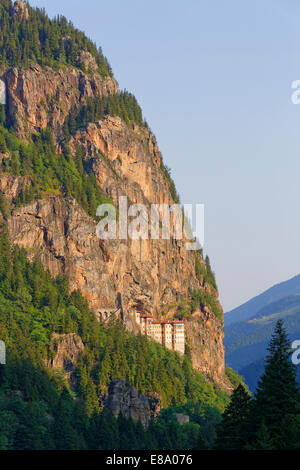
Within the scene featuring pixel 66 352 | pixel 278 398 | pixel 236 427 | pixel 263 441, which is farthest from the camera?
pixel 66 352

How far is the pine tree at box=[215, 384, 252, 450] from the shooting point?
280 feet

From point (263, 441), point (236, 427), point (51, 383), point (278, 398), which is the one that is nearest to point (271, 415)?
point (278, 398)

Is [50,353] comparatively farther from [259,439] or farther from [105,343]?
[259,439]

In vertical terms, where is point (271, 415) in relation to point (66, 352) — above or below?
below

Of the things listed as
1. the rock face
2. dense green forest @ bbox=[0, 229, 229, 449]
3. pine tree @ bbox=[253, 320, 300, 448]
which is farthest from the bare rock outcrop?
pine tree @ bbox=[253, 320, 300, 448]

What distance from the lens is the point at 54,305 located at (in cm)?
19350

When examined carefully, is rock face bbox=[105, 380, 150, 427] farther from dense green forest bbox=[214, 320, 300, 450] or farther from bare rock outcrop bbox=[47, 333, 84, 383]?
dense green forest bbox=[214, 320, 300, 450]

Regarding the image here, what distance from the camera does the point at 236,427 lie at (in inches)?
3452

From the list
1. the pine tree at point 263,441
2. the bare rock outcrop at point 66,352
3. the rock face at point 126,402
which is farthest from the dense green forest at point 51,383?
the pine tree at point 263,441

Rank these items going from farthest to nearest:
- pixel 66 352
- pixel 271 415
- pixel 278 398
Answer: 1. pixel 66 352
2. pixel 278 398
3. pixel 271 415

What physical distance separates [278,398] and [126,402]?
103632 mm

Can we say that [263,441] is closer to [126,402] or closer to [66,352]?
[126,402]

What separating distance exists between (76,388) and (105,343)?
18081 millimetres
